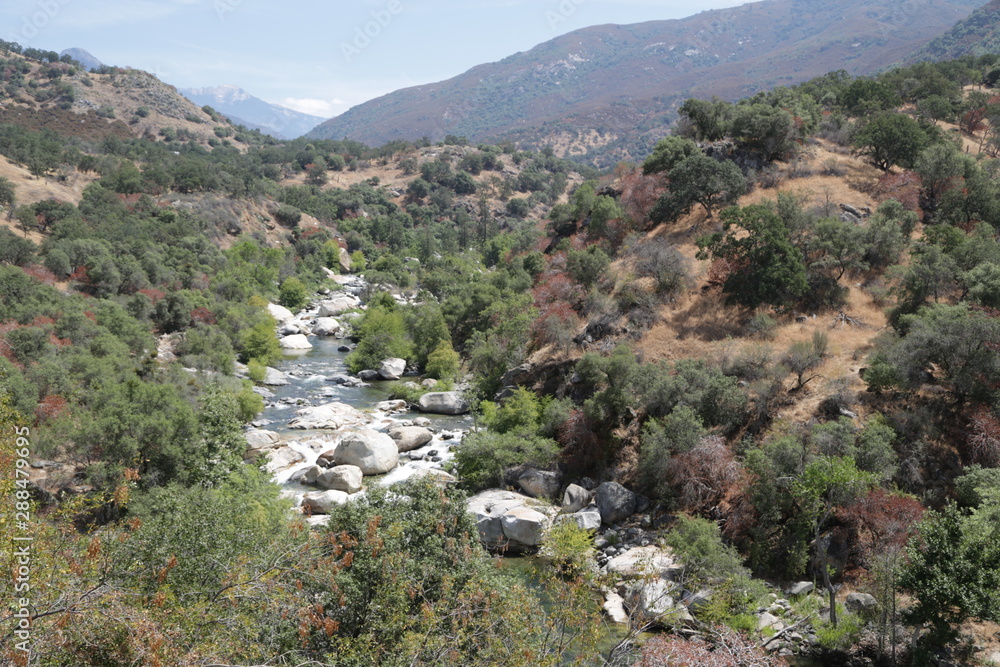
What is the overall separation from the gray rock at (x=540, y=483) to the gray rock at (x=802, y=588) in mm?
9983

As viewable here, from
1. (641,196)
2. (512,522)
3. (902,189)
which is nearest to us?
(512,522)

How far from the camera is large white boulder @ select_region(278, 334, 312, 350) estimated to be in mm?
53622

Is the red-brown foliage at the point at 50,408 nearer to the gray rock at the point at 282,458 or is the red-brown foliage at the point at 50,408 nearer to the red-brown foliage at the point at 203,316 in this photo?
the gray rock at the point at 282,458

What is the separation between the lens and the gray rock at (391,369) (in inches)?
1811

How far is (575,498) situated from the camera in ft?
81.0

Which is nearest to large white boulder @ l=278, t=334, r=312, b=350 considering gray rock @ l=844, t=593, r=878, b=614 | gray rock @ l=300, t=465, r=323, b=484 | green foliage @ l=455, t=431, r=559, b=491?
gray rock @ l=300, t=465, r=323, b=484

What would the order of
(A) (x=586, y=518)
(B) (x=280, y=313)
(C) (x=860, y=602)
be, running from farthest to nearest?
(B) (x=280, y=313) → (A) (x=586, y=518) → (C) (x=860, y=602)

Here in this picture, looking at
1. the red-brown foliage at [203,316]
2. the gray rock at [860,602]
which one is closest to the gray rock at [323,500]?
the gray rock at [860,602]

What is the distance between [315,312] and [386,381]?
2504 centimetres

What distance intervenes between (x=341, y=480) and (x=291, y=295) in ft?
147

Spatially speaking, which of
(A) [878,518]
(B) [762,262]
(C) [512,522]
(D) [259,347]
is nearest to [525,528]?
(C) [512,522]

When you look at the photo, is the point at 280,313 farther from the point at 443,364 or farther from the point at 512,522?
the point at 512,522

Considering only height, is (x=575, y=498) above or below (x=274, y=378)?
below

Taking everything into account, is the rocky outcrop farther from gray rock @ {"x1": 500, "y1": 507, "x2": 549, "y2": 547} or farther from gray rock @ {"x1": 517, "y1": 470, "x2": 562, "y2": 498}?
gray rock @ {"x1": 517, "y1": 470, "x2": 562, "y2": 498}
